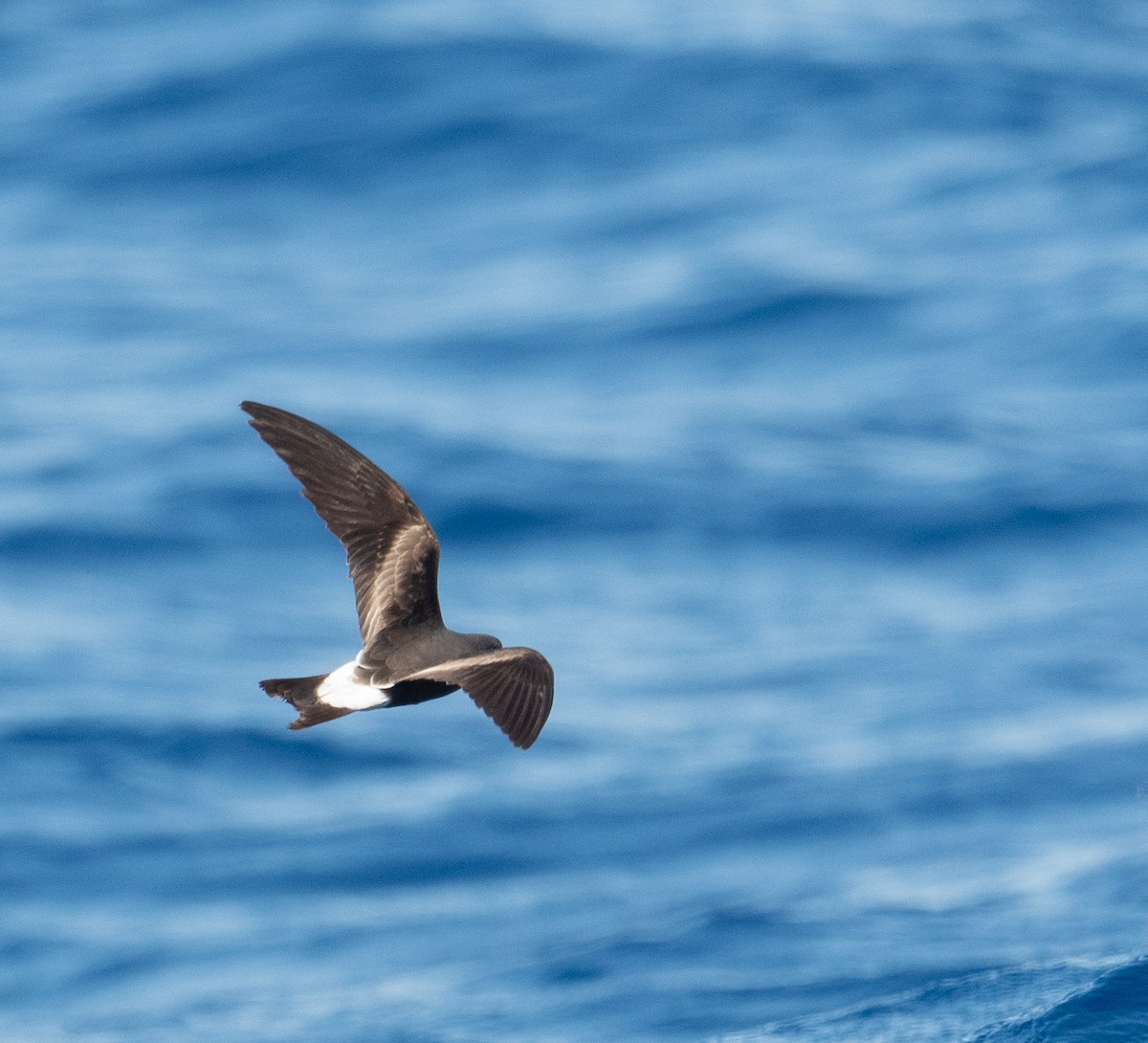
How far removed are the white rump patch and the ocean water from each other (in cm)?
504

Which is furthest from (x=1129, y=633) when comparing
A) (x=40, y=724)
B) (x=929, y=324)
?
(x=40, y=724)

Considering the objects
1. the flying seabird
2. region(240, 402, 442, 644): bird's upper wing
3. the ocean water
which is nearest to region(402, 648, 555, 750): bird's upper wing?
the flying seabird

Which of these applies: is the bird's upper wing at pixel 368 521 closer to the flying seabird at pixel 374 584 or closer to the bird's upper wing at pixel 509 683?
the flying seabird at pixel 374 584

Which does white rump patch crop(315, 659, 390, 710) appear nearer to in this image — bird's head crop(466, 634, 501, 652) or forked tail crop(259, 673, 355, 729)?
forked tail crop(259, 673, 355, 729)

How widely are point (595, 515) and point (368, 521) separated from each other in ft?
28.7

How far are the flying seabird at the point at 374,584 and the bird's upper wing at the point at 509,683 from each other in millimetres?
74

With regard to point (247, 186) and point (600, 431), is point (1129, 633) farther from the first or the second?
point (247, 186)

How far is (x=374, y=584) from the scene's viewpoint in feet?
23.7

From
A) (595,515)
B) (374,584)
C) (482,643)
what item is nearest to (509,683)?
(482,643)

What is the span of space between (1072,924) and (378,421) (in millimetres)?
6464

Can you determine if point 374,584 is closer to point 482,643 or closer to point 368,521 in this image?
point 368,521

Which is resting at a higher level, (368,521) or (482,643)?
(368,521)

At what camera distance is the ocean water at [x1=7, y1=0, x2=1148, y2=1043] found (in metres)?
13.3

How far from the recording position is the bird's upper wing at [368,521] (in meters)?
7.17
